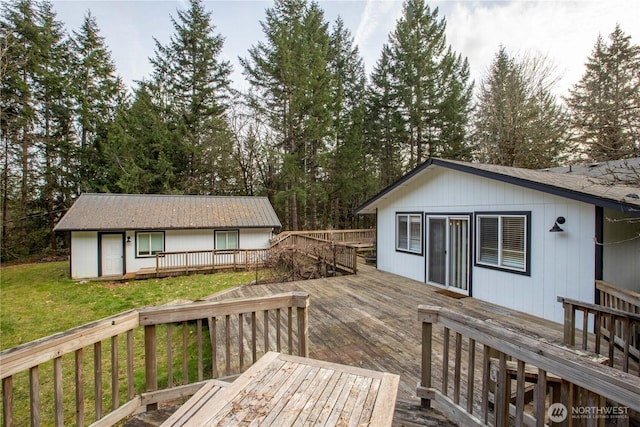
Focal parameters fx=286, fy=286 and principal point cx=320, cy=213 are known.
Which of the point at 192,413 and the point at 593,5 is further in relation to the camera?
the point at 593,5

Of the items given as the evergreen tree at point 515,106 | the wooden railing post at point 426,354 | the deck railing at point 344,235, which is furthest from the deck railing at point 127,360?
the evergreen tree at point 515,106

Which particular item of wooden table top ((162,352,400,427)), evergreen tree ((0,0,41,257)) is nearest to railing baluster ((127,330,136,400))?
wooden table top ((162,352,400,427))

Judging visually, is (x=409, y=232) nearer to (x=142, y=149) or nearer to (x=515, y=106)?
(x=515, y=106)

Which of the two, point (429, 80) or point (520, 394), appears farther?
point (429, 80)

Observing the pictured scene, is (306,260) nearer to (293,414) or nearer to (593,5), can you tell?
(293,414)

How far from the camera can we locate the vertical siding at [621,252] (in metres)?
4.64

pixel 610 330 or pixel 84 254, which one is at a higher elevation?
pixel 610 330

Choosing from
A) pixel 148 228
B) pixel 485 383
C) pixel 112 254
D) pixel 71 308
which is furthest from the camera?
pixel 148 228

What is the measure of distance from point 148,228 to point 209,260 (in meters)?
2.72

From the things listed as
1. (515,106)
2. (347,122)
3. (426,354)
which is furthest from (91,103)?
(515,106)

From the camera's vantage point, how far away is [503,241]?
5934mm

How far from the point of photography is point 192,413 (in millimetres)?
1710

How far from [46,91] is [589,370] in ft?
73.6

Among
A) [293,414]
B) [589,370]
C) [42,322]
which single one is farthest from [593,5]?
[42,322]
